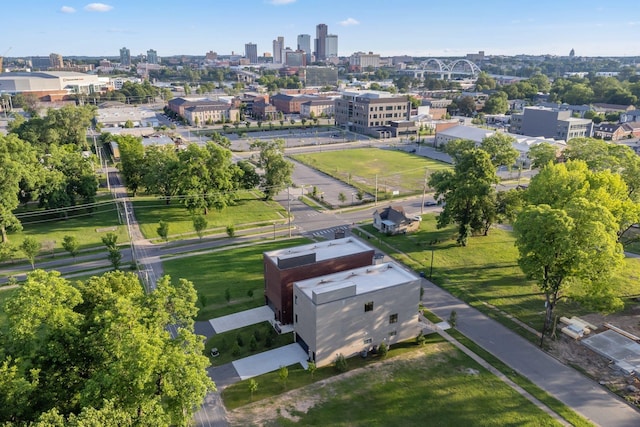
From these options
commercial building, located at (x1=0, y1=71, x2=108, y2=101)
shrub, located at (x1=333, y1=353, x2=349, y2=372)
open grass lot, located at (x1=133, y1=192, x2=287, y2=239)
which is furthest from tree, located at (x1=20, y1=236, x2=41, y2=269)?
commercial building, located at (x1=0, y1=71, x2=108, y2=101)

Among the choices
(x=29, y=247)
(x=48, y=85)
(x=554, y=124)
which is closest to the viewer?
(x=29, y=247)

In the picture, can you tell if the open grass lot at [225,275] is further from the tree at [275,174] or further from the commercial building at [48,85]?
the commercial building at [48,85]

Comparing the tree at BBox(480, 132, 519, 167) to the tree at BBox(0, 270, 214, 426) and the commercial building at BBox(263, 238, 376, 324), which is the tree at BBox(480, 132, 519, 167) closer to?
the commercial building at BBox(263, 238, 376, 324)

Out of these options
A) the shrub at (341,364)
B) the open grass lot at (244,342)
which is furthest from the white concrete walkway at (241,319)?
the shrub at (341,364)

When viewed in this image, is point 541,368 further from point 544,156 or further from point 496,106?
point 496,106

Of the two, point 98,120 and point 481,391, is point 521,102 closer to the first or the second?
point 98,120

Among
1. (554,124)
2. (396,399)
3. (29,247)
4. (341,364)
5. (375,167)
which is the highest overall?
(554,124)

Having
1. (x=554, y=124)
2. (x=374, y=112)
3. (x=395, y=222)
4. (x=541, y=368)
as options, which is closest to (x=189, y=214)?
(x=395, y=222)
